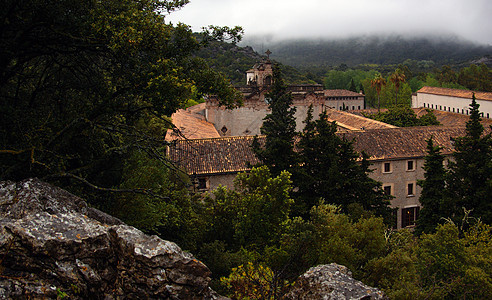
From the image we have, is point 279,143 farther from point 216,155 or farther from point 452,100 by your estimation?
point 452,100

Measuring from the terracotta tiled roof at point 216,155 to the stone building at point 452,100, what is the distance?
63566 mm

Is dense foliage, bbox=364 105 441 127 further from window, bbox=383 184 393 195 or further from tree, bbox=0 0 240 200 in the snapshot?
tree, bbox=0 0 240 200

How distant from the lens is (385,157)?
34.9m

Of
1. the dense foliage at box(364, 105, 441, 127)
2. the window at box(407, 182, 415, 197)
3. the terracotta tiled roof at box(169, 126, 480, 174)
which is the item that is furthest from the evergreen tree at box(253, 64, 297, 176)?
the dense foliage at box(364, 105, 441, 127)

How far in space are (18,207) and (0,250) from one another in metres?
1.43

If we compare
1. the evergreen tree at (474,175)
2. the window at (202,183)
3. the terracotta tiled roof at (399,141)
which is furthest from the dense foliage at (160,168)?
the terracotta tiled roof at (399,141)

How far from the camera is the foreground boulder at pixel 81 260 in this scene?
287 inches

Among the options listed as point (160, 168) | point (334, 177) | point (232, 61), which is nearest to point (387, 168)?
point (334, 177)

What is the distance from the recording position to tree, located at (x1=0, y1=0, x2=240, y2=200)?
10602mm

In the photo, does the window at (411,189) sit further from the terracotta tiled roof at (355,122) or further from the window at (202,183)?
the window at (202,183)

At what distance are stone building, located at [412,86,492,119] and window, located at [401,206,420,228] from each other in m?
52.5

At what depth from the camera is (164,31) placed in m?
11.5

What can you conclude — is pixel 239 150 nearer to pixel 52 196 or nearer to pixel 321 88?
pixel 321 88

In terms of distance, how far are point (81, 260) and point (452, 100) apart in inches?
3837
